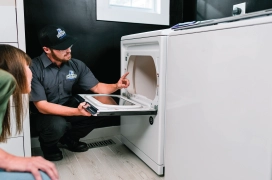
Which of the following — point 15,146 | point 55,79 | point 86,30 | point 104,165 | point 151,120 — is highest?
point 86,30

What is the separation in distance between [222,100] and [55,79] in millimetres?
1123

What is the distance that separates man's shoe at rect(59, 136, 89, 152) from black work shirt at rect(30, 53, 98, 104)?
33 cm

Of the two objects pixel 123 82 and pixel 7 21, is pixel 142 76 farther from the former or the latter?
pixel 7 21

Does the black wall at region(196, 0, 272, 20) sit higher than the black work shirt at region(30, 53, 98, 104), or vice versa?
the black wall at region(196, 0, 272, 20)

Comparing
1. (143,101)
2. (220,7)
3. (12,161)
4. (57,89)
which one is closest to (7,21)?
(57,89)

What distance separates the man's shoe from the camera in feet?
6.24

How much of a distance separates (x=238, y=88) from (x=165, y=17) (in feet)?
5.10

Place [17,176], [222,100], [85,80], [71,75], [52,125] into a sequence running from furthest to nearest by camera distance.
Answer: [85,80], [71,75], [52,125], [222,100], [17,176]

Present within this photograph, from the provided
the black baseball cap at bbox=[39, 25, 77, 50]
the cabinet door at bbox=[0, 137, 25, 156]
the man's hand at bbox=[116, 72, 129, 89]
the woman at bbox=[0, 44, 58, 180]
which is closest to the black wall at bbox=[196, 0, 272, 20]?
the man's hand at bbox=[116, 72, 129, 89]

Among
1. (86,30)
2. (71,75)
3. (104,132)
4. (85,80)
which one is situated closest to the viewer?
(71,75)

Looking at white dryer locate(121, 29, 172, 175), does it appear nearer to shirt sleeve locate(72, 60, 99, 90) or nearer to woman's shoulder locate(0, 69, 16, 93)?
shirt sleeve locate(72, 60, 99, 90)

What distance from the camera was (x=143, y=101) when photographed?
165 centimetres

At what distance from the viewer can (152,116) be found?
151 cm

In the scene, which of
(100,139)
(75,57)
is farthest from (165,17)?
(100,139)
